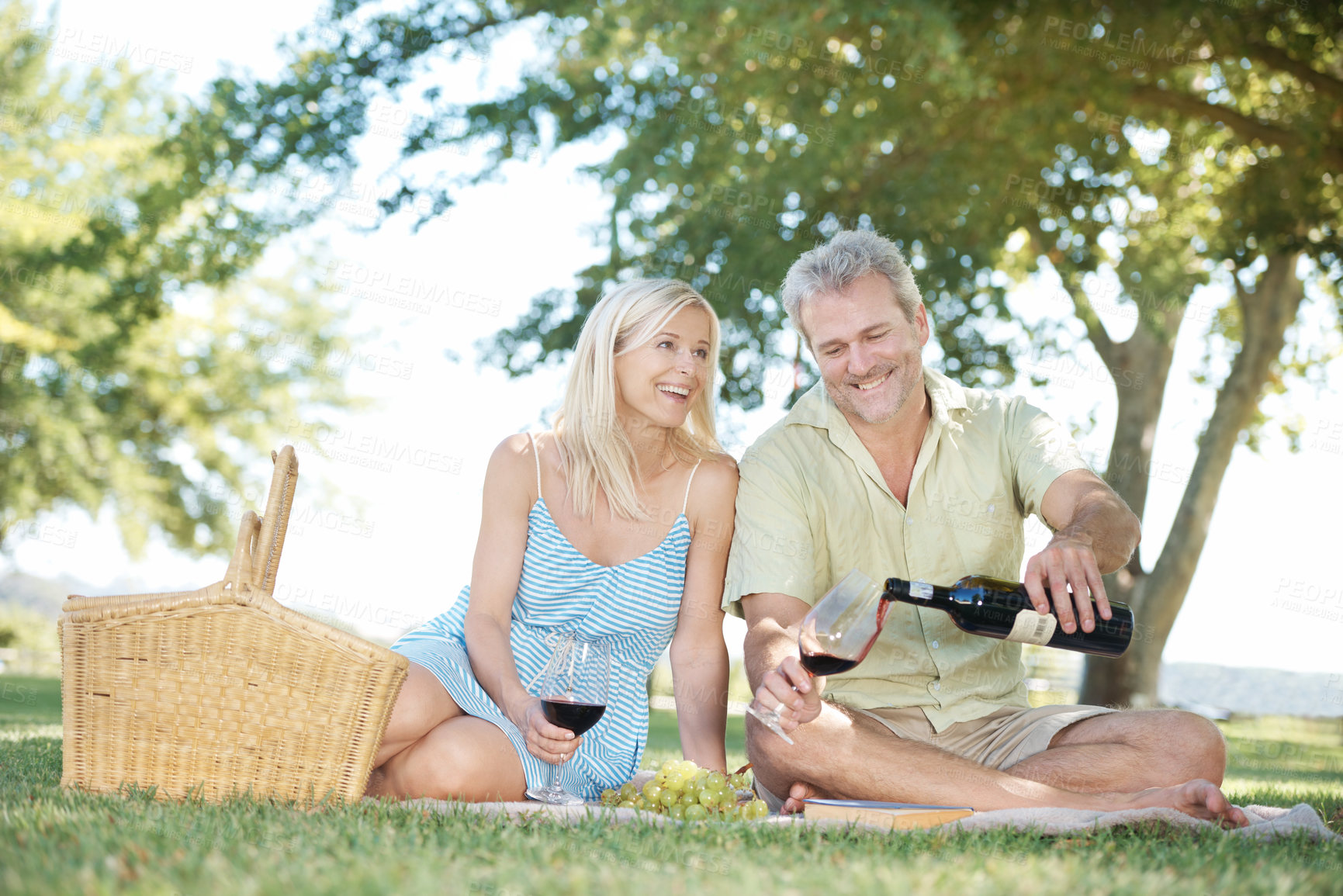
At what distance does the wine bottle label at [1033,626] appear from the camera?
2963 mm

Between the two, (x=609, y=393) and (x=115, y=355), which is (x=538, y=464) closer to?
(x=609, y=393)

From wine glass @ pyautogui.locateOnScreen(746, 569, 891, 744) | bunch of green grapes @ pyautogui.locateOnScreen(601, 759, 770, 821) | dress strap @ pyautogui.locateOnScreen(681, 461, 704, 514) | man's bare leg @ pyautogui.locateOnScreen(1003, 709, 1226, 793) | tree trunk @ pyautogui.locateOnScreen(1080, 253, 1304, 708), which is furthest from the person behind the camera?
tree trunk @ pyautogui.locateOnScreen(1080, 253, 1304, 708)

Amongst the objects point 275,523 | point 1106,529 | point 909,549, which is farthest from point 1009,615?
point 275,523

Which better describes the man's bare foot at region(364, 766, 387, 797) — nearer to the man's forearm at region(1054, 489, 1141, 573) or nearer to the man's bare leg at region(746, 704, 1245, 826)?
the man's bare leg at region(746, 704, 1245, 826)

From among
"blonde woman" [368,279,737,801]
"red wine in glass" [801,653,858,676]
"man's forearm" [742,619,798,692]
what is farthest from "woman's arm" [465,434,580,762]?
"red wine in glass" [801,653,858,676]

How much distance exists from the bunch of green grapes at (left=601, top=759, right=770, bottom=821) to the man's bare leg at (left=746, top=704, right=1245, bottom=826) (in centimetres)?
23

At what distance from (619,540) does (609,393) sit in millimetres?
530

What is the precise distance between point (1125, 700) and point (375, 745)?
30.3 ft

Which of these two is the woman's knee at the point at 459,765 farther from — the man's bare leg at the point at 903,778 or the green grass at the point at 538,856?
the man's bare leg at the point at 903,778

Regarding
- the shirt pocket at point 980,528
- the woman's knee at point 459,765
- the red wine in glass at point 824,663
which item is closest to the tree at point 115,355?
the woman's knee at point 459,765

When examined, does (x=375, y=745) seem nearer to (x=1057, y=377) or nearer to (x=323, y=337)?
(x=1057, y=377)

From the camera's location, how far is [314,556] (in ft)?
34.9

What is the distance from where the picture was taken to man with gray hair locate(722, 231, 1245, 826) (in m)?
3.10

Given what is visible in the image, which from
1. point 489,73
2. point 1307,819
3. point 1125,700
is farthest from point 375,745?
point 1125,700
